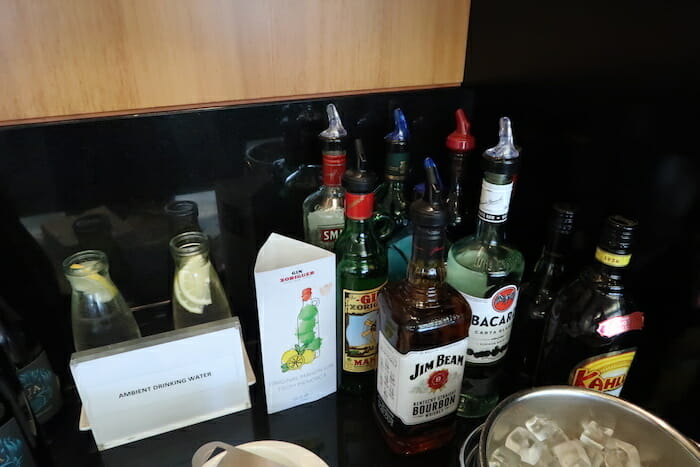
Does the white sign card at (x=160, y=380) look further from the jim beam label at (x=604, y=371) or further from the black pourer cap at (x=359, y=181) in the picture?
the jim beam label at (x=604, y=371)

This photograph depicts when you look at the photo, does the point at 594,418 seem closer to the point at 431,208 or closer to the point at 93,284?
the point at 431,208

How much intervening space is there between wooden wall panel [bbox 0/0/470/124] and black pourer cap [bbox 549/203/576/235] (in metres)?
0.29

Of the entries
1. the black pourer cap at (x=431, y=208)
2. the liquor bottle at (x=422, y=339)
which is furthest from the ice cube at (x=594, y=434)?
the black pourer cap at (x=431, y=208)

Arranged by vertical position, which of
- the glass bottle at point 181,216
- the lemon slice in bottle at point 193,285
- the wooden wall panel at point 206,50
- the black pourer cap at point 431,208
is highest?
the wooden wall panel at point 206,50

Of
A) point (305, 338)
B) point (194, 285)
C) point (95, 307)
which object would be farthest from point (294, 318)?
Answer: point (95, 307)

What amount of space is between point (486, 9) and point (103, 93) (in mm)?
526

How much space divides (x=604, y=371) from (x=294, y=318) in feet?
1.20

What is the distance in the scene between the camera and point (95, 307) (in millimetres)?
660

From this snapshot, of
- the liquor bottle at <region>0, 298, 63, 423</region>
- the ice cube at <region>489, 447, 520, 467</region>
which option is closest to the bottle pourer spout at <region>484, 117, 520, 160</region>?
the ice cube at <region>489, 447, 520, 467</region>

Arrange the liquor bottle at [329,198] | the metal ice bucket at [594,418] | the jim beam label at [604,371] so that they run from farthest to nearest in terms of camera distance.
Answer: the liquor bottle at [329,198] → the jim beam label at [604,371] → the metal ice bucket at [594,418]

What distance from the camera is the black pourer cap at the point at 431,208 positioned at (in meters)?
0.54

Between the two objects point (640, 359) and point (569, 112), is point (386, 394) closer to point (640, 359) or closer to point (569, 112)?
point (640, 359)

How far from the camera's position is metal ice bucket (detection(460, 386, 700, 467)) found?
502 mm

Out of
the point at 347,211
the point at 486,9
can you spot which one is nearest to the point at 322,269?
the point at 347,211
